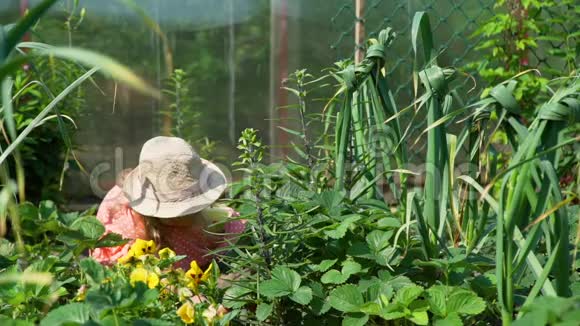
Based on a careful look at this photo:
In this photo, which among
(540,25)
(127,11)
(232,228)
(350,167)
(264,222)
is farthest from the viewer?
(127,11)

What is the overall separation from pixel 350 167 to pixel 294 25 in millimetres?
3066

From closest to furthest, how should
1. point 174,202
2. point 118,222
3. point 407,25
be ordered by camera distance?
point 174,202, point 118,222, point 407,25

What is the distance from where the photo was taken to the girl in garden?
2.27 metres

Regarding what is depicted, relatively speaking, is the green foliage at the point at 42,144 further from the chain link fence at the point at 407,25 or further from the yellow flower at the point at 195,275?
the yellow flower at the point at 195,275

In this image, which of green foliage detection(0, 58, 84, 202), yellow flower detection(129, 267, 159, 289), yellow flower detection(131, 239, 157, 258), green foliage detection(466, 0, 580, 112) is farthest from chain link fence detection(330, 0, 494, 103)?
yellow flower detection(129, 267, 159, 289)

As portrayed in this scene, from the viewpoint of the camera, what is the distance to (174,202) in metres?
2.26

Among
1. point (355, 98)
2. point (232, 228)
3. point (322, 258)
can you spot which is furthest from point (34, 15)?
point (232, 228)

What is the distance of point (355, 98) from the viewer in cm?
197

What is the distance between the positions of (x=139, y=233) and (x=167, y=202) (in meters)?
0.15

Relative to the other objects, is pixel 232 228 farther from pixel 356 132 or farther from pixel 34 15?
pixel 34 15

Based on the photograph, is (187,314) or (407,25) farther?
(407,25)

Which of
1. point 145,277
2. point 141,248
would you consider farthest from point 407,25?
point 145,277

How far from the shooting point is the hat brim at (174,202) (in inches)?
88.1

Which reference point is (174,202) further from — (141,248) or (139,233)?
(141,248)
